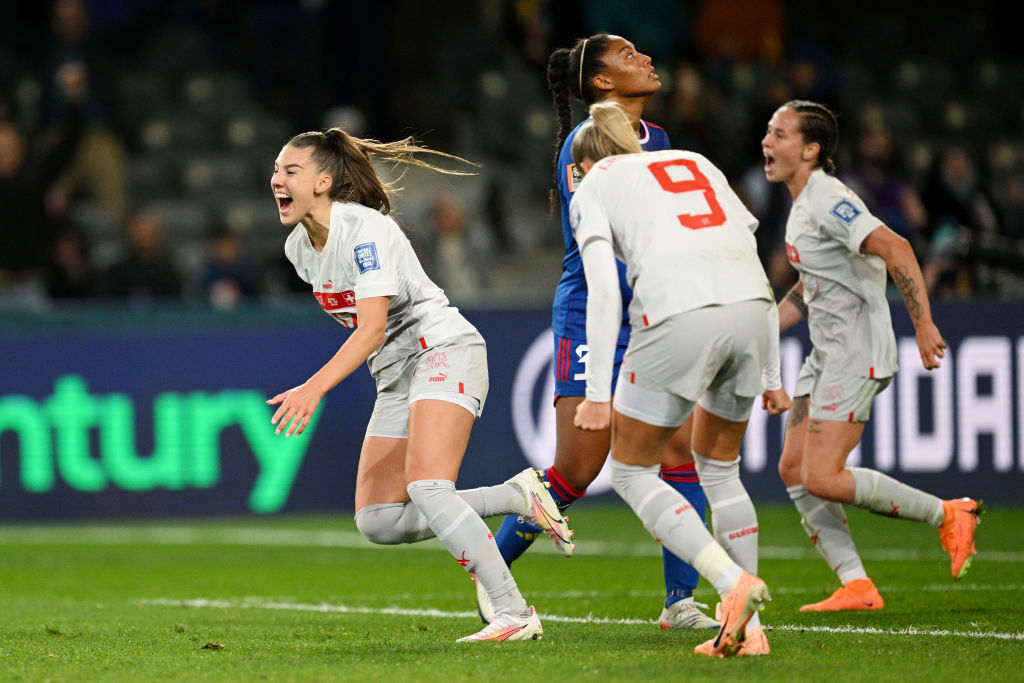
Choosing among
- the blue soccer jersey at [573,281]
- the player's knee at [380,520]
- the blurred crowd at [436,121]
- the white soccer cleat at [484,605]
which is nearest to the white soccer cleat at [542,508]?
the white soccer cleat at [484,605]

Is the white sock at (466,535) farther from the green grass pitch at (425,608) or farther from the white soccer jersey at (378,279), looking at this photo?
the white soccer jersey at (378,279)

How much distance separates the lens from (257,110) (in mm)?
15945

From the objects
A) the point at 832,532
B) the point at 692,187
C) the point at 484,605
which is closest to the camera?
the point at 692,187

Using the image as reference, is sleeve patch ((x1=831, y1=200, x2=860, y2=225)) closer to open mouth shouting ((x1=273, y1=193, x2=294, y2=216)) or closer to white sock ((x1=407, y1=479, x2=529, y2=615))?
white sock ((x1=407, y1=479, x2=529, y2=615))

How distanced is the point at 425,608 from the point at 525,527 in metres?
1.06

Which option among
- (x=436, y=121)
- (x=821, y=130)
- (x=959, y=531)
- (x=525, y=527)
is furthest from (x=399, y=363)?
(x=436, y=121)

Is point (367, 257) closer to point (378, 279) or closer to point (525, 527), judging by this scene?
point (378, 279)

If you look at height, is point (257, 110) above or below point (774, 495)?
above

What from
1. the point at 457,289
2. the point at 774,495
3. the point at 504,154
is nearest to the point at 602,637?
the point at 774,495

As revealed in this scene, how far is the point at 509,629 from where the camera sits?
5168 mm

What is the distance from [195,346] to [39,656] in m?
6.06

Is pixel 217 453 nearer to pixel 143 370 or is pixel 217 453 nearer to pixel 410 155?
pixel 143 370

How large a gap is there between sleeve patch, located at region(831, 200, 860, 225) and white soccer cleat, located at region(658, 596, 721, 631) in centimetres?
168

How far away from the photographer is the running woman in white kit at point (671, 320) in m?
A: 4.61
